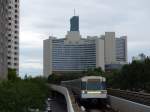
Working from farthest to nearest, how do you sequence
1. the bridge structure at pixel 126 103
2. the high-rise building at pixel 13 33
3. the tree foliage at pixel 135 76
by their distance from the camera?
the high-rise building at pixel 13 33 → the tree foliage at pixel 135 76 → the bridge structure at pixel 126 103

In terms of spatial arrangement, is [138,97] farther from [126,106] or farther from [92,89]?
[126,106]

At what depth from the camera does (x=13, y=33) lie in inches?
6909

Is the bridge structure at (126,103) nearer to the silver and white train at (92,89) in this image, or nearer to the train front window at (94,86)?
the silver and white train at (92,89)

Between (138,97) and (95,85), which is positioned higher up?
(95,85)

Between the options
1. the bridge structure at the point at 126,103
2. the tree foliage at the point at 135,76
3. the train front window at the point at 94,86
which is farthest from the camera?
the tree foliage at the point at 135,76

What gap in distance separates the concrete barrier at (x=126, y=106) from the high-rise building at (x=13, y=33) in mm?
129176

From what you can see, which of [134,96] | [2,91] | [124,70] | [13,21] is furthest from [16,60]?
[134,96]

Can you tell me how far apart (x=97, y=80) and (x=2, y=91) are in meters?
12.4

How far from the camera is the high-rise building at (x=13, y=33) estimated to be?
16988cm

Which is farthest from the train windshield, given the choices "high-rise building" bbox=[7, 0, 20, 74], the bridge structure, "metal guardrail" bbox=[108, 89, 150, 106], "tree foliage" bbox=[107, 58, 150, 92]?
"high-rise building" bbox=[7, 0, 20, 74]

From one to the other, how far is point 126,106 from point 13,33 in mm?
144217

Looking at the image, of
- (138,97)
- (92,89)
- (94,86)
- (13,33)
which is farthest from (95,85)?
(13,33)

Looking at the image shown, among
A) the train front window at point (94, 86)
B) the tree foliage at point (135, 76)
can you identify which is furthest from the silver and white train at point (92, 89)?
the tree foliage at point (135, 76)

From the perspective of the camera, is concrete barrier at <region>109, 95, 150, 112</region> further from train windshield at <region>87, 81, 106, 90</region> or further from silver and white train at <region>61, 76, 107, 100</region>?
train windshield at <region>87, 81, 106, 90</region>
